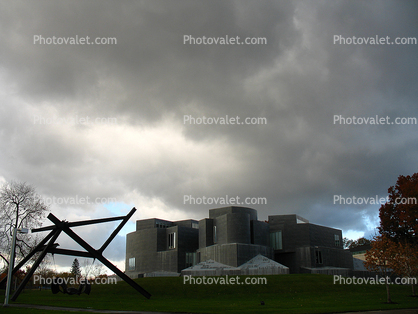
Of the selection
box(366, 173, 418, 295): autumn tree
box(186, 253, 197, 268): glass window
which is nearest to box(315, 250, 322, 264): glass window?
box(366, 173, 418, 295): autumn tree

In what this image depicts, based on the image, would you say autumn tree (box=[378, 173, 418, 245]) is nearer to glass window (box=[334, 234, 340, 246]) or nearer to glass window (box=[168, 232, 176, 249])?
glass window (box=[334, 234, 340, 246])

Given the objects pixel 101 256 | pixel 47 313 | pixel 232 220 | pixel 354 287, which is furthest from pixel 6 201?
pixel 354 287

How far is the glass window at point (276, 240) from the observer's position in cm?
7756

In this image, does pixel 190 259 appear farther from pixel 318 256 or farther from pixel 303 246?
pixel 318 256

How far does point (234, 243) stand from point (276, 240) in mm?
15770

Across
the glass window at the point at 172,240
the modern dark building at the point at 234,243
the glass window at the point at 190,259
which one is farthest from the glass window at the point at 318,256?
the glass window at the point at 172,240

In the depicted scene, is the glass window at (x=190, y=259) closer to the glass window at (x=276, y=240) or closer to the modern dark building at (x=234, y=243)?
the modern dark building at (x=234, y=243)

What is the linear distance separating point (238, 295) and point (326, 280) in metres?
16.7

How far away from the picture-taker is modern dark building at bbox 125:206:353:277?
6919cm

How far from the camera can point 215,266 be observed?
6056cm

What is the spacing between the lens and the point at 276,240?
78562mm

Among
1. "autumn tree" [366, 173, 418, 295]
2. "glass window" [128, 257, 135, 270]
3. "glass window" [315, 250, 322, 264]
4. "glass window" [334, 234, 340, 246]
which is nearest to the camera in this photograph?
"autumn tree" [366, 173, 418, 295]

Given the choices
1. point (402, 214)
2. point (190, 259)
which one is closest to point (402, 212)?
point (402, 214)

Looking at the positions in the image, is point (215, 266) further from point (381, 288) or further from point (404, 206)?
point (404, 206)
